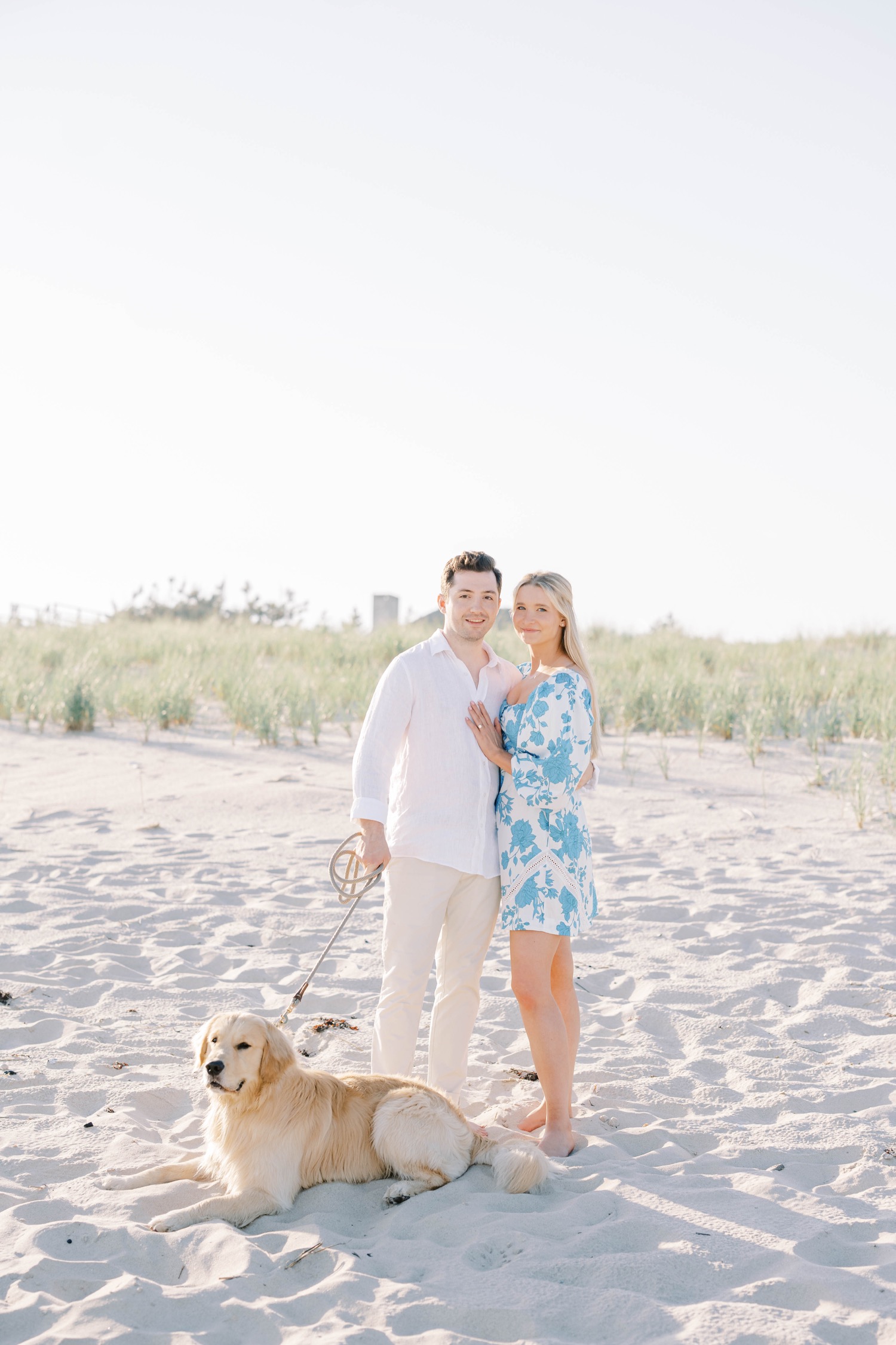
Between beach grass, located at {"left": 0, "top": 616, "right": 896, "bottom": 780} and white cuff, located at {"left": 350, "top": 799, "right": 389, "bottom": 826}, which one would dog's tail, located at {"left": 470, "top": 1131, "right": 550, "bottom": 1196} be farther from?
beach grass, located at {"left": 0, "top": 616, "right": 896, "bottom": 780}

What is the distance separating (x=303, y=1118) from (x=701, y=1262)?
1323 millimetres

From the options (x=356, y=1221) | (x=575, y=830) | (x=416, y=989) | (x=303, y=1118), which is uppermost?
(x=575, y=830)

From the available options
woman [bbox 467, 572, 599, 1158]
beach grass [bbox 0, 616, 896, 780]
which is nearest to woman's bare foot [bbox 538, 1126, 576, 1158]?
woman [bbox 467, 572, 599, 1158]

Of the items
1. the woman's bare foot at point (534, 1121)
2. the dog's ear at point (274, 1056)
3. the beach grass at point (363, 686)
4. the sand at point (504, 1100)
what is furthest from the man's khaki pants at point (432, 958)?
the beach grass at point (363, 686)

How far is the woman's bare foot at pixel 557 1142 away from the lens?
12.6 feet


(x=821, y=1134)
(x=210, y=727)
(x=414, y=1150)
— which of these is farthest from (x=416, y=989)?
(x=210, y=727)

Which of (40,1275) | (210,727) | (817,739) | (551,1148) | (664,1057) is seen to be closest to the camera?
(40,1275)

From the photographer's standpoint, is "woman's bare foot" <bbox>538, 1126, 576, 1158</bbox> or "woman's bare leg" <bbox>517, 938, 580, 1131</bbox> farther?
"woman's bare leg" <bbox>517, 938, 580, 1131</bbox>

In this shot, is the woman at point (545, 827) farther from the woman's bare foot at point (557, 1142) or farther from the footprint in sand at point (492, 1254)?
the footprint in sand at point (492, 1254)

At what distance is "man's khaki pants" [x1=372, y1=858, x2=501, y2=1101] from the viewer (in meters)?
3.98

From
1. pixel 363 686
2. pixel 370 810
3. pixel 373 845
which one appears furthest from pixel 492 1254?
pixel 363 686

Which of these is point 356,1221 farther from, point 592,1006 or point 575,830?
point 592,1006

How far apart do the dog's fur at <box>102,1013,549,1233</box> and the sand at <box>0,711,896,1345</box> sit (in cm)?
7

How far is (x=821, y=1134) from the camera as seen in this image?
3.98 meters
